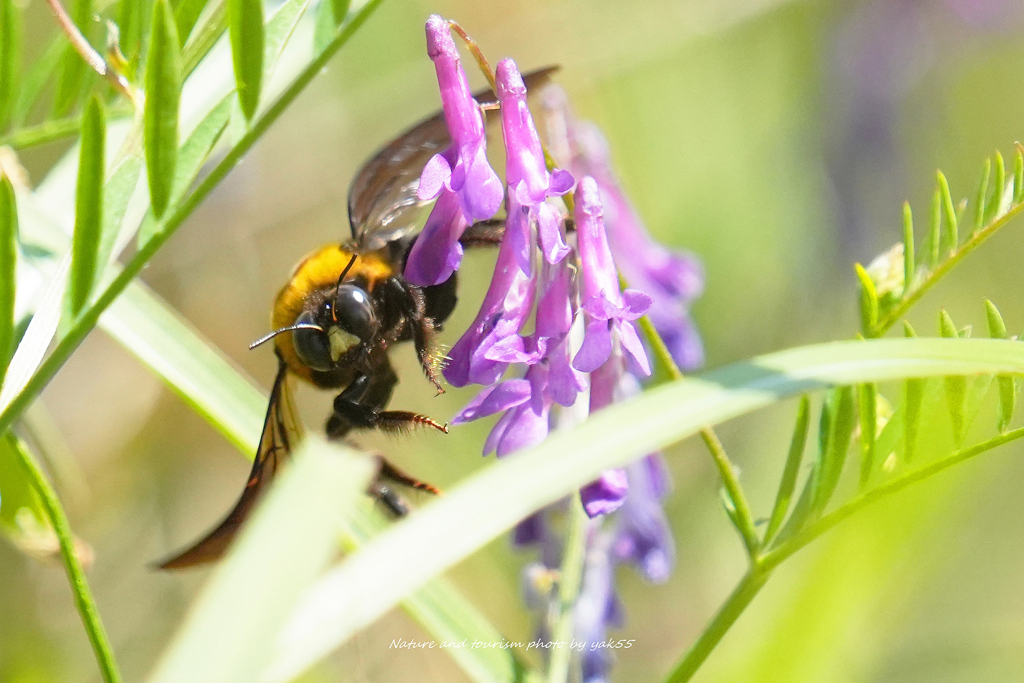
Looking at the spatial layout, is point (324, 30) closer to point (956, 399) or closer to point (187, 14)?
point (187, 14)

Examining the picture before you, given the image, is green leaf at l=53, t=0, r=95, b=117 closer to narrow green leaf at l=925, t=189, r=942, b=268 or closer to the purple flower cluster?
the purple flower cluster

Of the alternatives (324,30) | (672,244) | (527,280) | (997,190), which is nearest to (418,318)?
(527,280)

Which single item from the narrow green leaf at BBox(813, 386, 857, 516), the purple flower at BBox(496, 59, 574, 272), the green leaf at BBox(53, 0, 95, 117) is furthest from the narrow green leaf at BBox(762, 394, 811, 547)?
the green leaf at BBox(53, 0, 95, 117)

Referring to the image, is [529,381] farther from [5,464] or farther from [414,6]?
[414,6]

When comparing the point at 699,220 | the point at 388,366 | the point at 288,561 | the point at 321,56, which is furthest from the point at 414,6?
the point at 288,561

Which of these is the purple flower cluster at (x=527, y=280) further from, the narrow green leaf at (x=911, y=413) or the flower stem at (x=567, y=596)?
the narrow green leaf at (x=911, y=413)

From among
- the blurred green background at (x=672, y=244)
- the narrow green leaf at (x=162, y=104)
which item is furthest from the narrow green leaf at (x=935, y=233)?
the blurred green background at (x=672, y=244)
